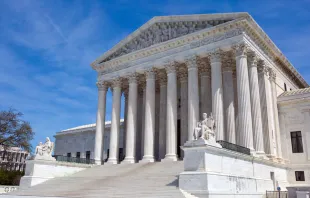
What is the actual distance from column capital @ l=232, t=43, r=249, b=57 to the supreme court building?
91 mm

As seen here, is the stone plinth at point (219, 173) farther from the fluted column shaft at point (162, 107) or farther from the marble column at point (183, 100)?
the fluted column shaft at point (162, 107)

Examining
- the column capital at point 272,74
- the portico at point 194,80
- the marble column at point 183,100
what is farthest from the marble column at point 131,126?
the column capital at point 272,74

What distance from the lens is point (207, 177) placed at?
19.1m

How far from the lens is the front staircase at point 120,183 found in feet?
68.0

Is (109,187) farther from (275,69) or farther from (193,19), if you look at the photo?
(275,69)

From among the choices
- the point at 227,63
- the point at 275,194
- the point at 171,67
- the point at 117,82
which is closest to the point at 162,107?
the point at 117,82

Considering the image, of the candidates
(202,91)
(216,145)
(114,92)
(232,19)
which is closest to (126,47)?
(114,92)

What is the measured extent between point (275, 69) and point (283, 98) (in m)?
3.92

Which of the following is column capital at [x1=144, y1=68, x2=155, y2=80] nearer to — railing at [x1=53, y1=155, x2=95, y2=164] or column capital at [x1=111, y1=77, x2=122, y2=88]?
column capital at [x1=111, y1=77, x2=122, y2=88]

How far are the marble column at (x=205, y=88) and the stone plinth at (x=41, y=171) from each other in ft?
52.1

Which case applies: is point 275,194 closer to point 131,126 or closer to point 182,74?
point 131,126

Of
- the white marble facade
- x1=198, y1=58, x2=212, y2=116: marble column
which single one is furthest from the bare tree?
x1=198, y1=58, x2=212, y2=116: marble column

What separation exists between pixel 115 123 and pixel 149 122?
6000 millimetres

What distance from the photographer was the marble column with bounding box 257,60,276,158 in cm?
2969
